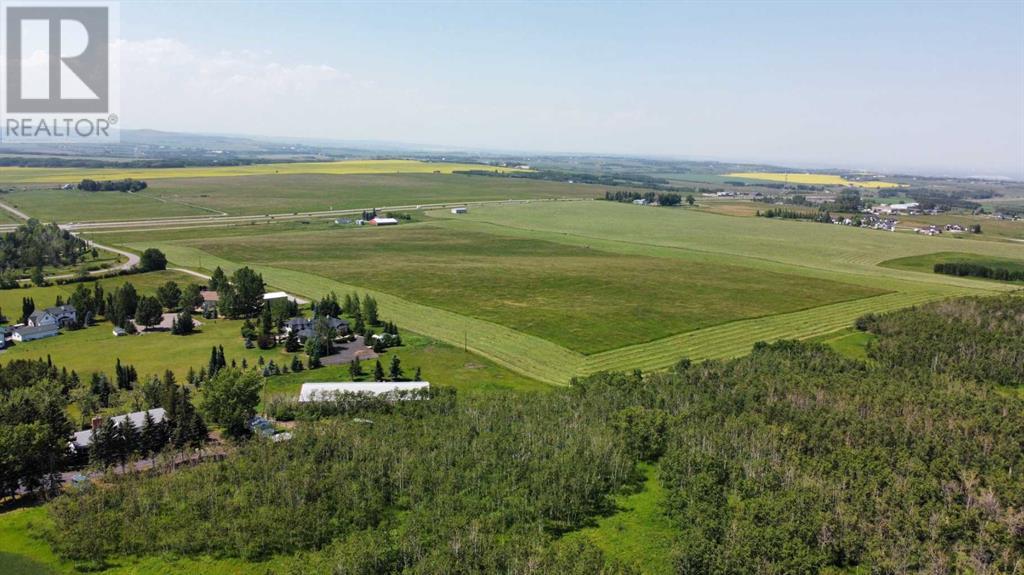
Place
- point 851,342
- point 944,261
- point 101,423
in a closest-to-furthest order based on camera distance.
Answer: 1. point 101,423
2. point 851,342
3. point 944,261

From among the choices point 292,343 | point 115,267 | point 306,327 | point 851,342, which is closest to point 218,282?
point 306,327

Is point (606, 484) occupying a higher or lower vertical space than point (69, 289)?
lower

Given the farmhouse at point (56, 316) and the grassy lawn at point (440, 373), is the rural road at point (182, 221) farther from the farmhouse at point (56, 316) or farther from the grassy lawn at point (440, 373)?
the grassy lawn at point (440, 373)

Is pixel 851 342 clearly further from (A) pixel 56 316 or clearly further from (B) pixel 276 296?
(A) pixel 56 316

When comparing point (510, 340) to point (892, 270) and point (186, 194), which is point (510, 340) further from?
point (186, 194)

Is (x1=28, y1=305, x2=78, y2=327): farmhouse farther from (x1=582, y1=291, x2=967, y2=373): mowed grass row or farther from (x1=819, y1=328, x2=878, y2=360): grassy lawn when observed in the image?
(x1=819, y1=328, x2=878, y2=360): grassy lawn

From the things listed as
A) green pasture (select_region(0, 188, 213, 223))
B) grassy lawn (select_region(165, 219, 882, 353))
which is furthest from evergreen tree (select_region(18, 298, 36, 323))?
green pasture (select_region(0, 188, 213, 223))

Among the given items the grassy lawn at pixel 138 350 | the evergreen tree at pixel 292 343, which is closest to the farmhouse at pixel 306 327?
the evergreen tree at pixel 292 343
